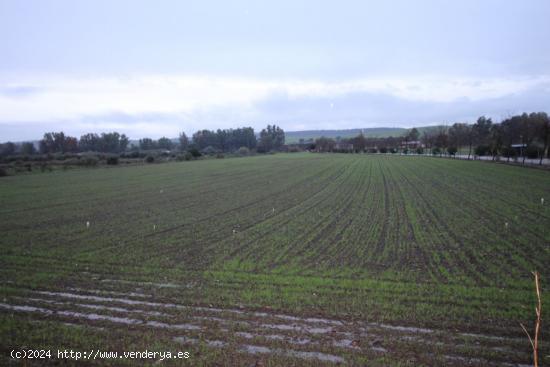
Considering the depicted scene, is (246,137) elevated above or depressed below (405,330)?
above

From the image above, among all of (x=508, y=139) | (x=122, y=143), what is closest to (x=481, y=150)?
(x=508, y=139)

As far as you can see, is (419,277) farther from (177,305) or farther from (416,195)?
(416,195)

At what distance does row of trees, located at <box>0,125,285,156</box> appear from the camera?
478 feet

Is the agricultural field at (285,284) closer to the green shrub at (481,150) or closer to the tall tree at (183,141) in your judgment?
the green shrub at (481,150)

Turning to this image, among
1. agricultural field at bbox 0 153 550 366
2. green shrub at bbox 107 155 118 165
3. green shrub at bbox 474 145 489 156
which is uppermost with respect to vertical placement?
green shrub at bbox 474 145 489 156

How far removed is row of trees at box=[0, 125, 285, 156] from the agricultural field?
349ft

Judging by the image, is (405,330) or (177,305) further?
(177,305)

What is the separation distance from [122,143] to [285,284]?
581 ft

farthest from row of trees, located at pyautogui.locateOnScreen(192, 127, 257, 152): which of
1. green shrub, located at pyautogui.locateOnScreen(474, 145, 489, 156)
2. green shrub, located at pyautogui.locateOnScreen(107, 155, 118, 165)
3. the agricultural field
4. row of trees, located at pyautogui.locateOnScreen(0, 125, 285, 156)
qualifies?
the agricultural field

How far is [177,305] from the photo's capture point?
9.01 meters

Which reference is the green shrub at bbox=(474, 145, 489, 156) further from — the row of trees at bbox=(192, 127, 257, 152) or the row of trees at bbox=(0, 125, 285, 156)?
the row of trees at bbox=(192, 127, 257, 152)

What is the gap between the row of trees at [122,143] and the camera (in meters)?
146

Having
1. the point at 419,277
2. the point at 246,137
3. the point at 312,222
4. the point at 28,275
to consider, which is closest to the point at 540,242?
the point at 419,277

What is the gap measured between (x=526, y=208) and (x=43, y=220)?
30.1 meters
